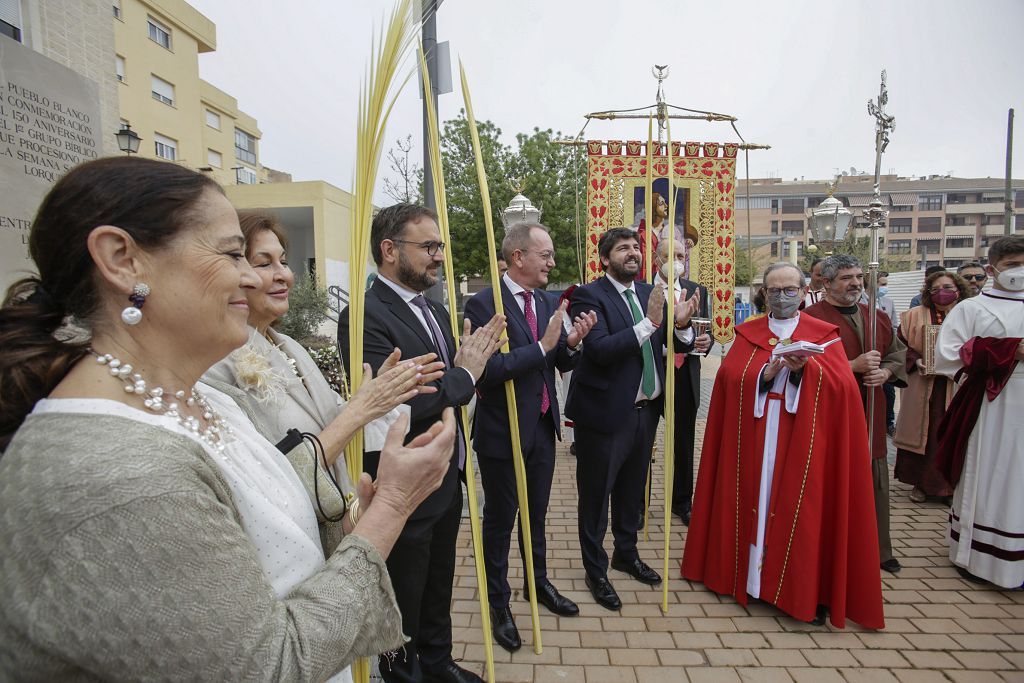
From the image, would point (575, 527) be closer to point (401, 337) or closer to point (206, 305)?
point (401, 337)

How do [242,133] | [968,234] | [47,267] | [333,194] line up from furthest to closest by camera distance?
[968,234], [242,133], [333,194], [47,267]

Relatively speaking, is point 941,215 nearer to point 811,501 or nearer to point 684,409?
point 684,409

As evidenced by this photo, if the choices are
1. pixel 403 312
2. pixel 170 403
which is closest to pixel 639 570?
pixel 403 312

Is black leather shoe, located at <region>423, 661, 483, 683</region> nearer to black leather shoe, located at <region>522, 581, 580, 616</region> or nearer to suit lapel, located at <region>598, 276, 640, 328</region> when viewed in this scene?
black leather shoe, located at <region>522, 581, 580, 616</region>

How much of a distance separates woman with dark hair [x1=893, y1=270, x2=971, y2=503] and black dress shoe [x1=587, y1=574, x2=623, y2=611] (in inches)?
138

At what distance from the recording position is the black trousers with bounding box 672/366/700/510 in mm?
4500

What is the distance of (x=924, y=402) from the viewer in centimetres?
511

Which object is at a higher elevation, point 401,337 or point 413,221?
point 413,221

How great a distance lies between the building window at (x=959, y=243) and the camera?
60.0 meters

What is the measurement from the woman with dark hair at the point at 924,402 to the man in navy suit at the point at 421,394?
4.66m

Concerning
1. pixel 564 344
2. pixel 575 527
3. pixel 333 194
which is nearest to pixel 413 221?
pixel 564 344

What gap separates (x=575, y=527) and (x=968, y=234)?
75042mm

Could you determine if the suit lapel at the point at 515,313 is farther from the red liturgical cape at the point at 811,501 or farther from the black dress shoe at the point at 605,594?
the black dress shoe at the point at 605,594

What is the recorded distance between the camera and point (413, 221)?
2357 mm
